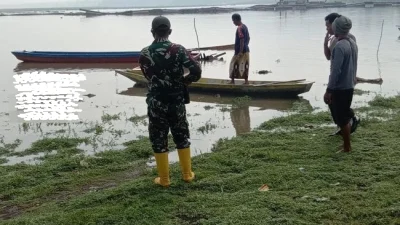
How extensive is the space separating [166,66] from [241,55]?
744 cm

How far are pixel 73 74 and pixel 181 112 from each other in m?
16.2

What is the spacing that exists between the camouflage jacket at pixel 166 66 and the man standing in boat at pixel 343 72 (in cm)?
214

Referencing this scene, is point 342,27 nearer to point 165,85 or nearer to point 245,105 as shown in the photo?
point 165,85

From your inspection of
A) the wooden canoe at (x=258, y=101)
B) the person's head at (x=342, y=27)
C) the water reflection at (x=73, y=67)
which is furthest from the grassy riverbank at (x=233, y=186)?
the water reflection at (x=73, y=67)

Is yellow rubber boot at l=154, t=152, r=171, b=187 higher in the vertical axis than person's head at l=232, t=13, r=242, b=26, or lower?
lower

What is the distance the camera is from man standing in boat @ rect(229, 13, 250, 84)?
11684mm

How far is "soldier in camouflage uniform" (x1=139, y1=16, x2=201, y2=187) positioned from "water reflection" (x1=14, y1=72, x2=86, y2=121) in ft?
21.8

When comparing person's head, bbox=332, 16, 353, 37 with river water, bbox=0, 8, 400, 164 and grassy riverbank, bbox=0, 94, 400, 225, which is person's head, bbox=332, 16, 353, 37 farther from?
river water, bbox=0, 8, 400, 164

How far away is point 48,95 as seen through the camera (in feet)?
48.9

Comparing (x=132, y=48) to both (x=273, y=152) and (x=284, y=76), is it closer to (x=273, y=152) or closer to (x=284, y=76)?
(x=284, y=76)

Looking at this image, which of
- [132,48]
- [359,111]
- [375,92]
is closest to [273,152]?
[359,111]

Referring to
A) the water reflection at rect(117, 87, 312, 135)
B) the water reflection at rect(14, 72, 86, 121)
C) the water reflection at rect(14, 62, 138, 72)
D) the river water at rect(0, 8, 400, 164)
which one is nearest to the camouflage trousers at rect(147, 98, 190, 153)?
the river water at rect(0, 8, 400, 164)

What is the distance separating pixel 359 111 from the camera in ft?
32.6

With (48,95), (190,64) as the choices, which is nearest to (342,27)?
(190,64)
